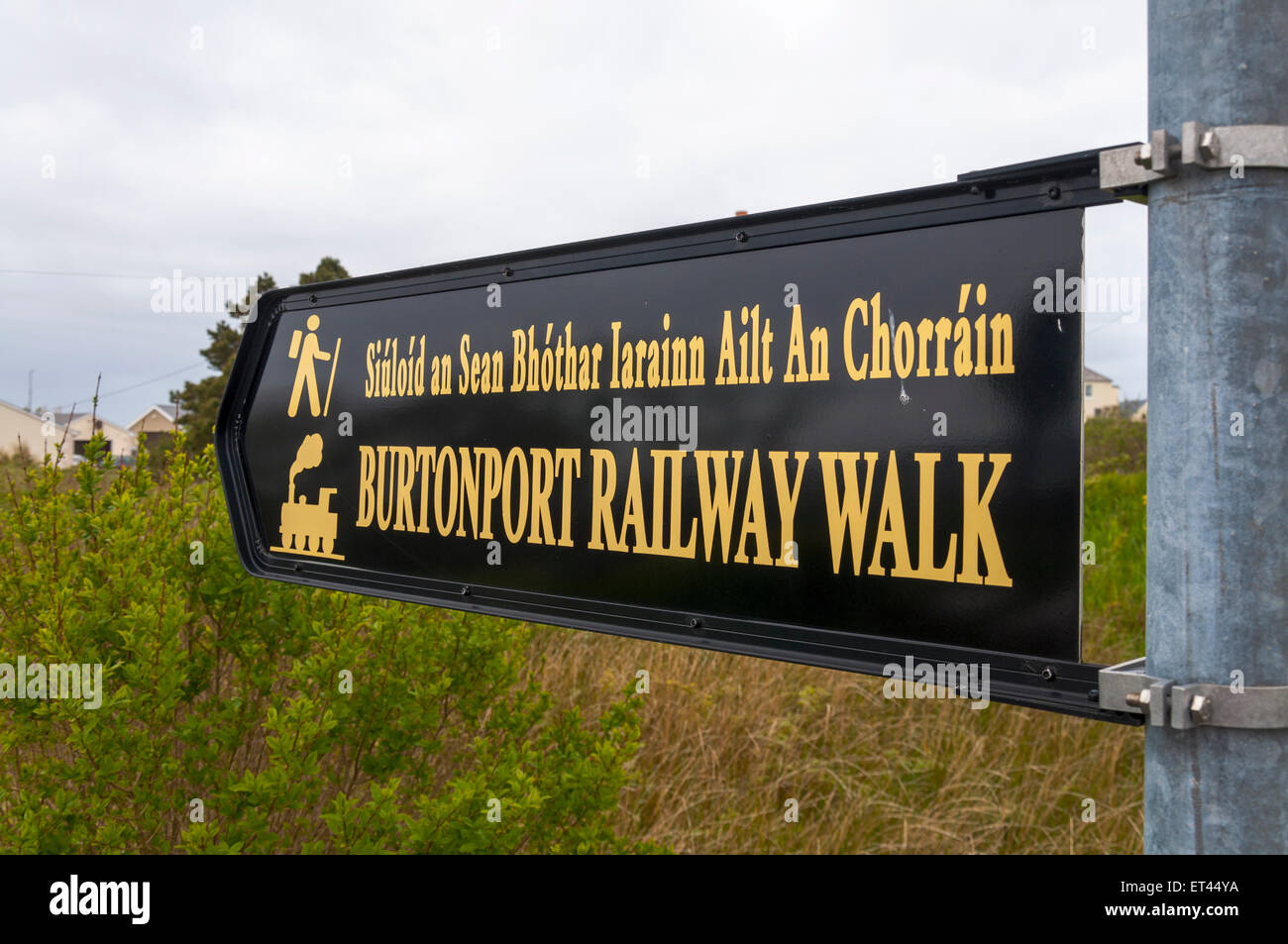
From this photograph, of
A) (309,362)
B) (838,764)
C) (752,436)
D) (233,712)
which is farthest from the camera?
(838,764)

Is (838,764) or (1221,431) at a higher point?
(1221,431)

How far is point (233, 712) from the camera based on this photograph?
2.93 m

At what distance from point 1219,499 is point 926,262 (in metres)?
0.51

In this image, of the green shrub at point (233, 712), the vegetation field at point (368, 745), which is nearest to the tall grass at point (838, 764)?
the vegetation field at point (368, 745)

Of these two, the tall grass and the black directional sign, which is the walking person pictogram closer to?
the black directional sign

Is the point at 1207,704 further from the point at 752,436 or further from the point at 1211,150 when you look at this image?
the point at 752,436

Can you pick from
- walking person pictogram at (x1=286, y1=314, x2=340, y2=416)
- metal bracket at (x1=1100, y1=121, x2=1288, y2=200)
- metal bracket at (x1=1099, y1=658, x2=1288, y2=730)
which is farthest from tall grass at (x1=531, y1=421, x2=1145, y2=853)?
metal bracket at (x1=1100, y1=121, x2=1288, y2=200)

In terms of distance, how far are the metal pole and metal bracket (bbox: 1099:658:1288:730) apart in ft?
0.05

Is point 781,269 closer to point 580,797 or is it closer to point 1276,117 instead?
point 1276,117

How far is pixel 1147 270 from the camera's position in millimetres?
966

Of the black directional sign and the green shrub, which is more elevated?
the black directional sign

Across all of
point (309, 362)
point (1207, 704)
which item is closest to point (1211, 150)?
point (1207, 704)

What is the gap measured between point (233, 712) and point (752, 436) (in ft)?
7.22

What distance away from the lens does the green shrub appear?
2693 mm
